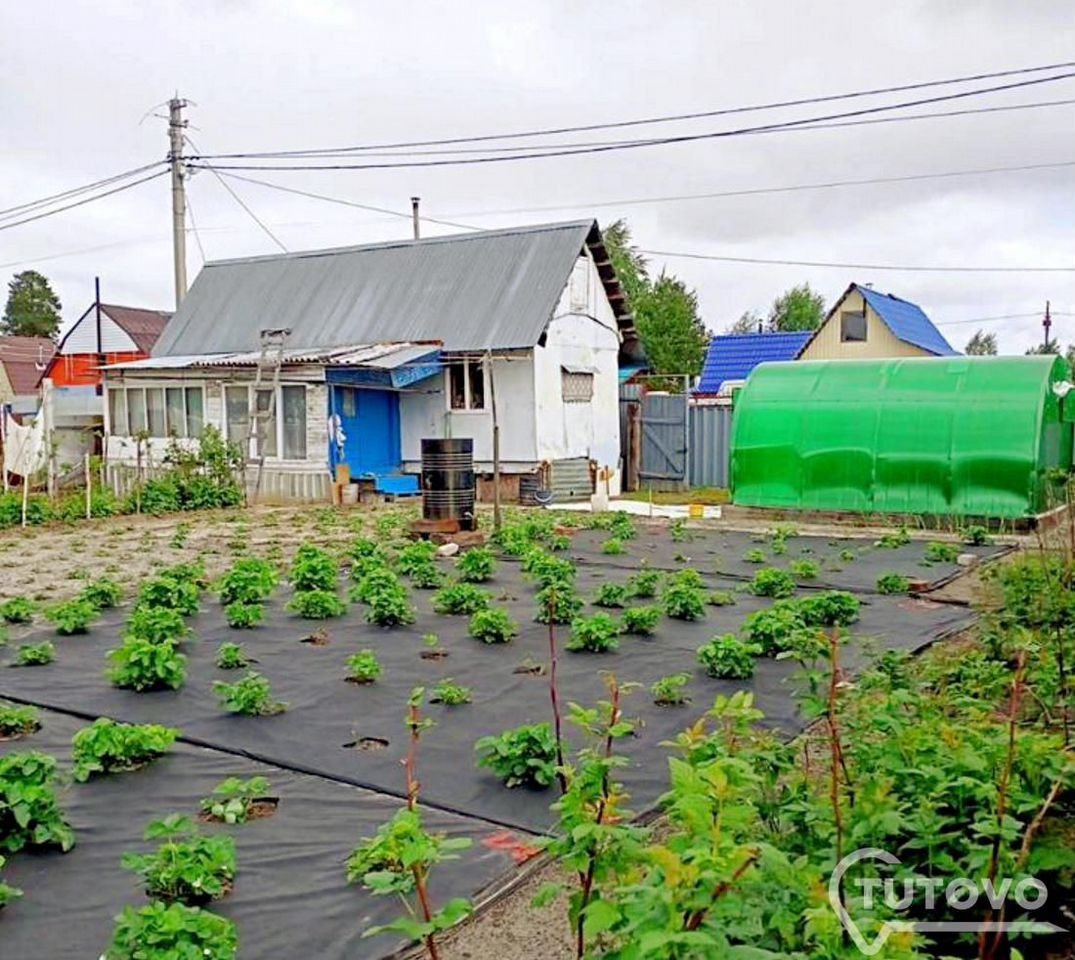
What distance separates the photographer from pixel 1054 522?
34.7 feet

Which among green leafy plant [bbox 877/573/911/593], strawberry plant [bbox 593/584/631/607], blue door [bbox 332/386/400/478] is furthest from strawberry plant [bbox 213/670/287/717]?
blue door [bbox 332/386/400/478]

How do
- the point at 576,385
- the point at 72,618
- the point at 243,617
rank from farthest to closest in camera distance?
the point at 576,385 → the point at 243,617 → the point at 72,618

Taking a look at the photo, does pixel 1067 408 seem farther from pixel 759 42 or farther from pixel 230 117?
pixel 230 117

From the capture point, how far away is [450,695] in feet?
14.8

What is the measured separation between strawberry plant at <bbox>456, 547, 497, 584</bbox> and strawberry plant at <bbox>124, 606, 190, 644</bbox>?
269 cm

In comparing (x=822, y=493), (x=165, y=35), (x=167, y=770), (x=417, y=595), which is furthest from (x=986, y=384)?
(x=165, y=35)

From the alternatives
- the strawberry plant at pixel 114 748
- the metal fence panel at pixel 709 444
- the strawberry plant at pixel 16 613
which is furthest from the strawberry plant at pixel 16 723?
the metal fence panel at pixel 709 444

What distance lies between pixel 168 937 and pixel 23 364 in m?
42.9

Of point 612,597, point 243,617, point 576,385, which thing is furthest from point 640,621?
point 576,385

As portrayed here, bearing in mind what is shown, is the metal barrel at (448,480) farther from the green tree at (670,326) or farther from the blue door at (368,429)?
the green tree at (670,326)

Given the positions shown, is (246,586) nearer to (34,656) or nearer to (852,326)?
(34,656)

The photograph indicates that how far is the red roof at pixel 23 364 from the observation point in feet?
125

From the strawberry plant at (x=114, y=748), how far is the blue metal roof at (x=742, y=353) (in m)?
23.2

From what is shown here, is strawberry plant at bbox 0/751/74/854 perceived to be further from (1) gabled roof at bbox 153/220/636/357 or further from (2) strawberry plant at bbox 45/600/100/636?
(1) gabled roof at bbox 153/220/636/357
